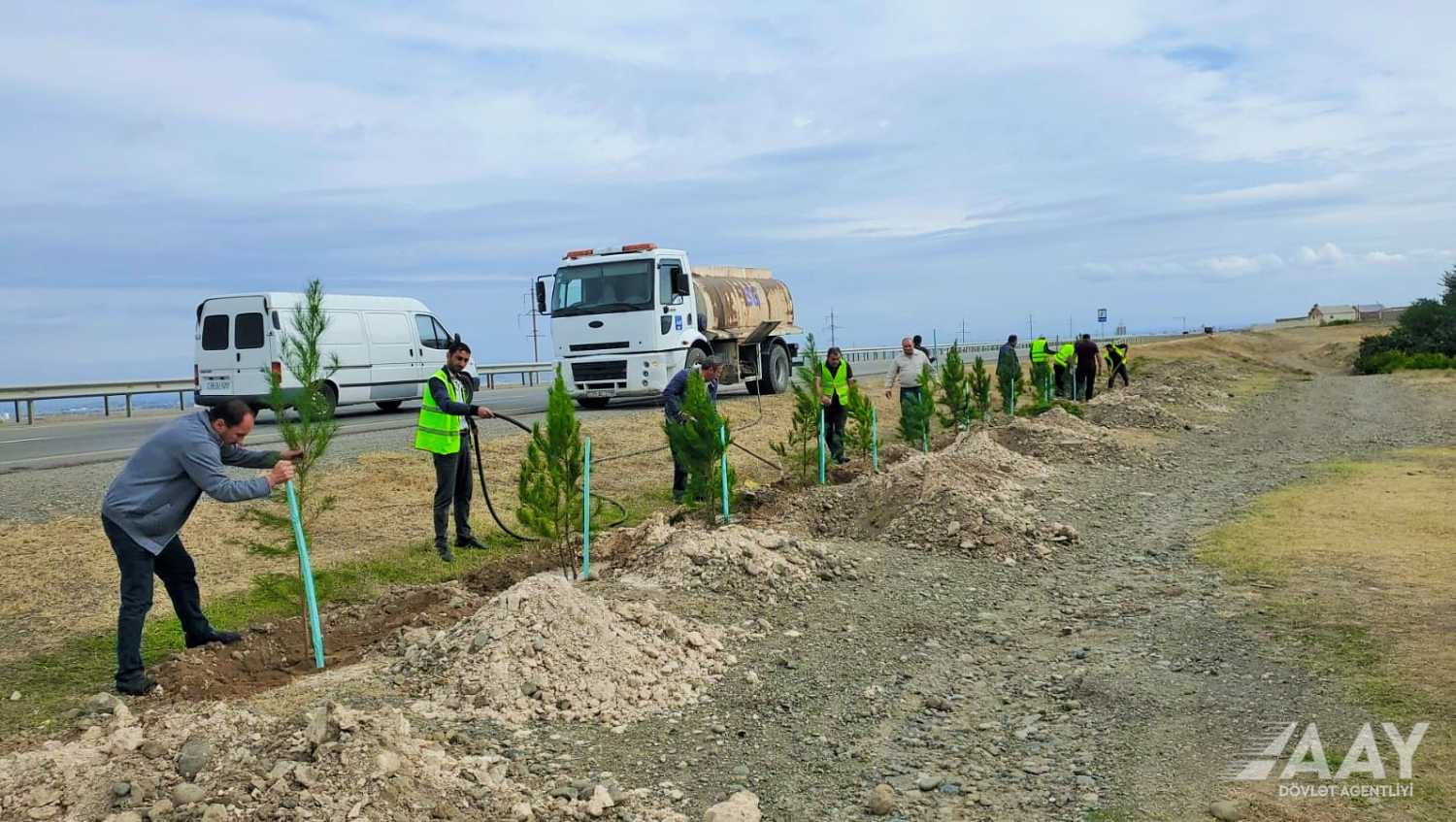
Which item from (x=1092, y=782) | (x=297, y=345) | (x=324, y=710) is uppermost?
(x=297, y=345)

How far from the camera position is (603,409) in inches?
898

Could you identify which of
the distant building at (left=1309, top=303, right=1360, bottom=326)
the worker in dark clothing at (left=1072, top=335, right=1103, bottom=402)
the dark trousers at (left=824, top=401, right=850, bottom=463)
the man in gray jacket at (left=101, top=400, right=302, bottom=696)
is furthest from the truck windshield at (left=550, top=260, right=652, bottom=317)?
the distant building at (left=1309, top=303, right=1360, bottom=326)

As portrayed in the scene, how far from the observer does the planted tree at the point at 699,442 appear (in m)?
10.7

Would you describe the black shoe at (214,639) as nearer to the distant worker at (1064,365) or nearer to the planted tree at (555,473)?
the planted tree at (555,473)

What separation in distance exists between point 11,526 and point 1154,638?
9.79 m

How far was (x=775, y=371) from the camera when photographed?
1033 inches

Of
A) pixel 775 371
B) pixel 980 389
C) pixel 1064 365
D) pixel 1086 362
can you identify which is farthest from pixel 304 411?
pixel 1064 365

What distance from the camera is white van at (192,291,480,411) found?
19734 millimetres

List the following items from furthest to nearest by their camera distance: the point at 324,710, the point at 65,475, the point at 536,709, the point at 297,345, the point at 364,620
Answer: the point at 65,475, the point at 364,620, the point at 297,345, the point at 536,709, the point at 324,710

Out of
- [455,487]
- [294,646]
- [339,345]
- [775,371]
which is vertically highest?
[339,345]

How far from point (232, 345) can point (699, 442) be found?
12.7 m

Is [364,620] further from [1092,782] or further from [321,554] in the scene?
[1092,782]

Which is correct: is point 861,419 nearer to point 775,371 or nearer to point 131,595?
point 131,595

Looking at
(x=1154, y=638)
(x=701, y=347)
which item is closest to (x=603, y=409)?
(x=701, y=347)
